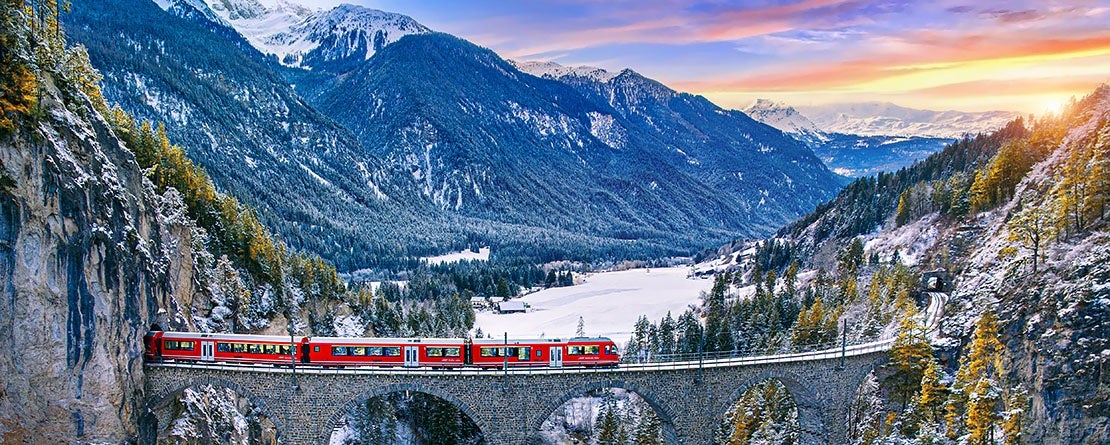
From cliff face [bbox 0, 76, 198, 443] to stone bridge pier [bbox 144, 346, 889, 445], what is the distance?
5.04 metres

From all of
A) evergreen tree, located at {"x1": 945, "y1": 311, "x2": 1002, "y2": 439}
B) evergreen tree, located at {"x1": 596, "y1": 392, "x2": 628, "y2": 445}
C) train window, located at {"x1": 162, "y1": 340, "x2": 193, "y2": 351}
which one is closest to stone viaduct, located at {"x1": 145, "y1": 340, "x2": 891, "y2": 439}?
train window, located at {"x1": 162, "y1": 340, "x2": 193, "y2": 351}

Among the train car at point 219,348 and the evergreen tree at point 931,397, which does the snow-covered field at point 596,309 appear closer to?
the evergreen tree at point 931,397

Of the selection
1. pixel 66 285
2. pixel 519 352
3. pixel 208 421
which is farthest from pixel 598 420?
pixel 66 285

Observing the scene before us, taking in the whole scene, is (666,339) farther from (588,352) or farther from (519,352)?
(519,352)

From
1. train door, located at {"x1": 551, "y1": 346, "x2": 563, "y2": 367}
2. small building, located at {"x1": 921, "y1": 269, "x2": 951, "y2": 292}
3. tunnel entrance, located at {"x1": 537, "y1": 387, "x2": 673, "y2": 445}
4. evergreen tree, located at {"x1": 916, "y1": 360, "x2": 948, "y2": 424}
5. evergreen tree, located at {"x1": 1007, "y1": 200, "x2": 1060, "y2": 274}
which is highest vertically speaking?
evergreen tree, located at {"x1": 1007, "y1": 200, "x2": 1060, "y2": 274}

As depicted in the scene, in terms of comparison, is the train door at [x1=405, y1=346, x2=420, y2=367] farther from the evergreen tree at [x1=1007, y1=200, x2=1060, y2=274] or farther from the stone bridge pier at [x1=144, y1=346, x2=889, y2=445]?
the evergreen tree at [x1=1007, y1=200, x2=1060, y2=274]

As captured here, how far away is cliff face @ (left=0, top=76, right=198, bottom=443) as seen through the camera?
4428cm

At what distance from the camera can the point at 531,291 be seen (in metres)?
187

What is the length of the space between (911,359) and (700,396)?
19762mm

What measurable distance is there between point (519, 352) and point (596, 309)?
10790cm

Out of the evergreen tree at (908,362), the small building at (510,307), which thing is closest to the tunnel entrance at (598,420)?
the evergreen tree at (908,362)

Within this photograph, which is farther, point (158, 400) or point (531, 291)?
point (531, 291)

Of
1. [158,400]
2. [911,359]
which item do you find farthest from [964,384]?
[158,400]

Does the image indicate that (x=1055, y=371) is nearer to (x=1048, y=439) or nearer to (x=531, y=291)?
(x=1048, y=439)
